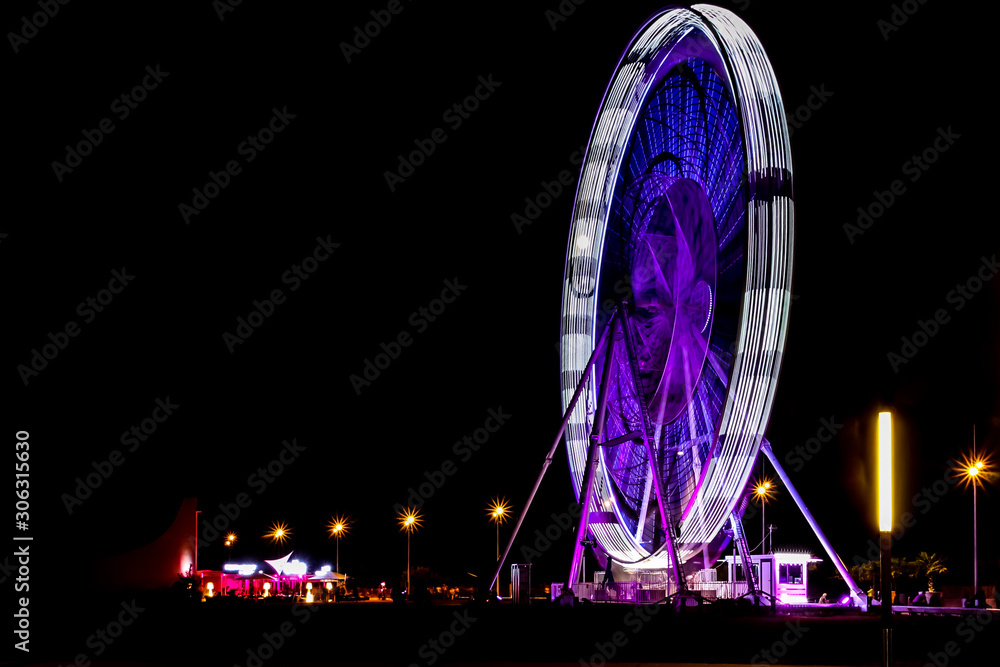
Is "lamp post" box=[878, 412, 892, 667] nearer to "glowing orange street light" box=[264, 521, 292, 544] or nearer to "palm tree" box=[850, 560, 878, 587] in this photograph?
"palm tree" box=[850, 560, 878, 587]

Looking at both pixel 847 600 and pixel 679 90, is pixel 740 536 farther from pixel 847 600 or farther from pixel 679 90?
pixel 679 90

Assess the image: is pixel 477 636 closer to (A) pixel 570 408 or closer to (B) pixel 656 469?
(B) pixel 656 469

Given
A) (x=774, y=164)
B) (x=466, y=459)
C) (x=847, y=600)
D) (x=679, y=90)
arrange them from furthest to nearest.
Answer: (x=466, y=459) < (x=679, y=90) < (x=847, y=600) < (x=774, y=164)

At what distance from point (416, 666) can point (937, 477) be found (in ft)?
188

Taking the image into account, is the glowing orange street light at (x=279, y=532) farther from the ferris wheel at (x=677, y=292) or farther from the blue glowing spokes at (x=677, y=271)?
the blue glowing spokes at (x=677, y=271)

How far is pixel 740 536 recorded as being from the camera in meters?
27.7

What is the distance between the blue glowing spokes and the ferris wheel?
0.06 meters

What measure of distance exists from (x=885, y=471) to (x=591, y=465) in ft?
73.2

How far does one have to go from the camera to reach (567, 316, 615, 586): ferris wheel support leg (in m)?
31.5

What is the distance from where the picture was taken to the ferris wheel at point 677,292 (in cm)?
2398

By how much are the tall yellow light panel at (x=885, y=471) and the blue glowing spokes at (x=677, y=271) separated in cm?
1606

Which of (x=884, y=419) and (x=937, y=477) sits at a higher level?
(x=937, y=477)

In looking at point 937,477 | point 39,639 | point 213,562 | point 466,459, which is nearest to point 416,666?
point 39,639

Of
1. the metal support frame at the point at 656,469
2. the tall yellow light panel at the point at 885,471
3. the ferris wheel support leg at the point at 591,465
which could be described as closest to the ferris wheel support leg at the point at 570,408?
the ferris wheel support leg at the point at 591,465
